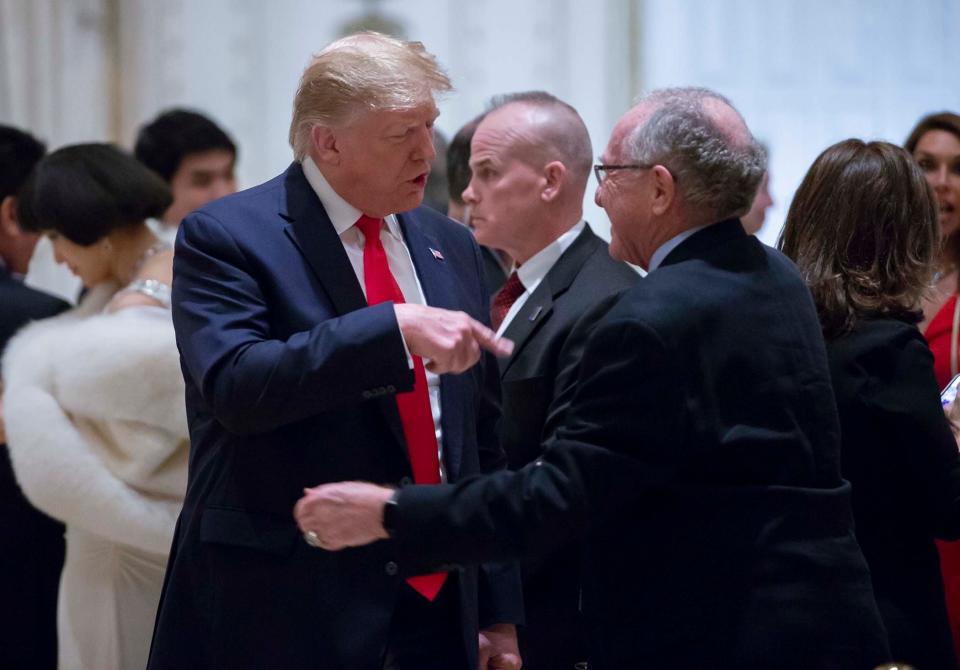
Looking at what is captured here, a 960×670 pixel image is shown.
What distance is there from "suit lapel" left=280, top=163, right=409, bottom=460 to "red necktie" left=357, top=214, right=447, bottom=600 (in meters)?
0.04

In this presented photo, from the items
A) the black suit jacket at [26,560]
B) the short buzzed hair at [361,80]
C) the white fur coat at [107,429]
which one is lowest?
the black suit jacket at [26,560]

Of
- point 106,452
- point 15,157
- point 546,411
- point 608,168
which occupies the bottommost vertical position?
point 106,452

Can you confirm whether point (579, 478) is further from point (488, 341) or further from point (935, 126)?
point (935, 126)

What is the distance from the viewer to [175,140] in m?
4.97

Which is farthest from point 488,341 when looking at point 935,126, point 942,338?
point 935,126

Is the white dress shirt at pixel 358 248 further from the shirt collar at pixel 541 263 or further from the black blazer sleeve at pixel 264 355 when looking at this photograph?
the shirt collar at pixel 541 263

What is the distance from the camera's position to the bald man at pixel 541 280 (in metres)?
2.92

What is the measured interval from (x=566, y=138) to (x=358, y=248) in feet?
4.15

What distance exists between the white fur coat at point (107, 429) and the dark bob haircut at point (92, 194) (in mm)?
385

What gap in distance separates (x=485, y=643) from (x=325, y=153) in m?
0.91

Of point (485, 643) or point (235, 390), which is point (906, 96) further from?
point (235, 390)

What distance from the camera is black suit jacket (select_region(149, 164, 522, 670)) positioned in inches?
83.7

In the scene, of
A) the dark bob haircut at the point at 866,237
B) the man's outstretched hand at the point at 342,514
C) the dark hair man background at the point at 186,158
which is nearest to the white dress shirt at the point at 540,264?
the dark bob haircut at the point at 866,237

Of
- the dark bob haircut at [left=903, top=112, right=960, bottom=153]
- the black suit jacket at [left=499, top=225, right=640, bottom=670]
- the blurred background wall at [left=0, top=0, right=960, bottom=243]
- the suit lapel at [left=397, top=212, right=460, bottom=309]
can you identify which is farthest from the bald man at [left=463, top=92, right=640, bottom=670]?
the blurred background wall at [left=0, top=0, right=960, bottom=243]
